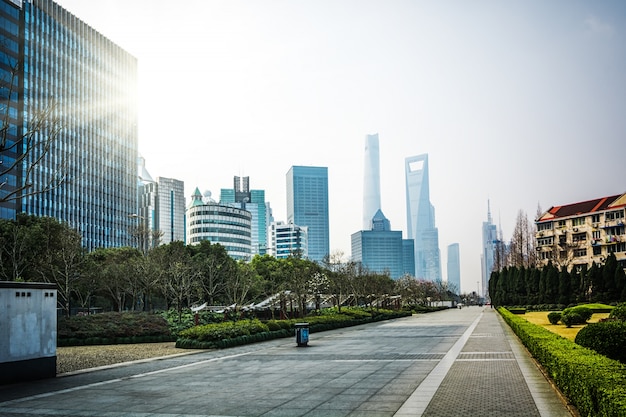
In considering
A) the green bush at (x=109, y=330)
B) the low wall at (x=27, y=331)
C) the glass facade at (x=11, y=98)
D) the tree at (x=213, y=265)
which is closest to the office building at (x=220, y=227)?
the glass facade at (x=11, y=98)

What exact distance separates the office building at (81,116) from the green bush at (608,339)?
80687mm

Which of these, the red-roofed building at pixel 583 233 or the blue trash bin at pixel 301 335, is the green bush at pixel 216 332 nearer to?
the blue trash bin at pixel 301 335

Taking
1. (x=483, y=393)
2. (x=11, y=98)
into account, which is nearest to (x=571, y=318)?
(x=483, y=393)

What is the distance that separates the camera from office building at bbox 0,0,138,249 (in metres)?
99.5

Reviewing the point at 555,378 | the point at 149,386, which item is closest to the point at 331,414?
the point at 555,378

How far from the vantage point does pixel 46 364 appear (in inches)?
691

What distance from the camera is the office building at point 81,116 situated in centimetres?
9950

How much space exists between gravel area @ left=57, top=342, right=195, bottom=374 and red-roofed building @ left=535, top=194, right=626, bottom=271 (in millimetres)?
73443

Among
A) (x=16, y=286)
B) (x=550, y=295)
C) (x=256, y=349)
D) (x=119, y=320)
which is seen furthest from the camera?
(x=550, y=295)

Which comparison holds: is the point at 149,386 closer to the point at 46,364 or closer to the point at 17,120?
the point at 46,364

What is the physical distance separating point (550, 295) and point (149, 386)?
66.7m

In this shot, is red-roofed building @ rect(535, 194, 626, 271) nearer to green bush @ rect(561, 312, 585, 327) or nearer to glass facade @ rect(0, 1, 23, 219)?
green bush @ rect(561, 312, 585, 327)

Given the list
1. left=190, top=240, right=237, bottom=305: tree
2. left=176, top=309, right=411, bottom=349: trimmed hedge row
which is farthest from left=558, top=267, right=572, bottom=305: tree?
left=176, top=309, right=411, bottom=349: trimmed hedge row

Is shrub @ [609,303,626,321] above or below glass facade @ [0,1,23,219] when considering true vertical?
below
